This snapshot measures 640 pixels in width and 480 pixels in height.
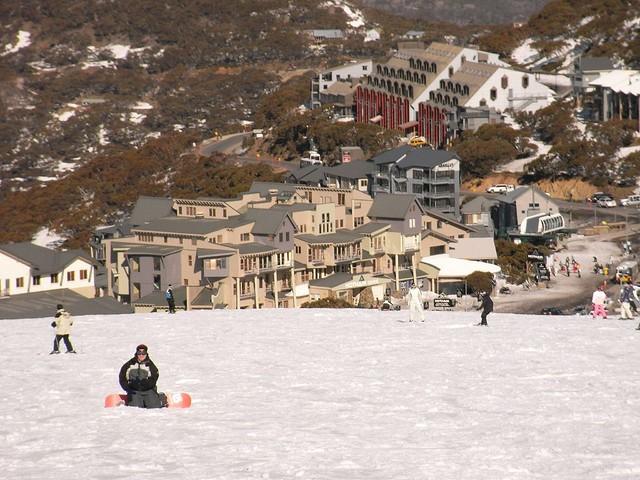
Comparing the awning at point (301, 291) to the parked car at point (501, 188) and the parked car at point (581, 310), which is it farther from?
the parked car at point (501, 188)

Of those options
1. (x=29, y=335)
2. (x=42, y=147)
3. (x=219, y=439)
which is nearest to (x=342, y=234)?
(x=29, y=335)

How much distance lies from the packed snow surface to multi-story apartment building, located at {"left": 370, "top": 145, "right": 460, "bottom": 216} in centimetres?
5337

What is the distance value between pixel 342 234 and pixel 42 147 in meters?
123

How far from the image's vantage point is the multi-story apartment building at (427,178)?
87.5 m

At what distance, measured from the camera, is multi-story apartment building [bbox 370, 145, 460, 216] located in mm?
87500

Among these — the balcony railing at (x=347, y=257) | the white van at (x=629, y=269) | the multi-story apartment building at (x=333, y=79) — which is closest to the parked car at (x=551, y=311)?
the white van at (x=629, y=269)

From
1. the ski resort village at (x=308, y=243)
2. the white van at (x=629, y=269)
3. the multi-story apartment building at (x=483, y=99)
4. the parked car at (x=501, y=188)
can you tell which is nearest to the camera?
the ski resort village at (x=308, y=243)

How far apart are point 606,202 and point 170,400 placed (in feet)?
231

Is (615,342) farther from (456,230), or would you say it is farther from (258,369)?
(456,230)

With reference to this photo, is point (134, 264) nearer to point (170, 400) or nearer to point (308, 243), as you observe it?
point (308, 243)

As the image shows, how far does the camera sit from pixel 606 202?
90688 millimetres

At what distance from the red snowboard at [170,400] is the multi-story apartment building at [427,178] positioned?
63.0 meters

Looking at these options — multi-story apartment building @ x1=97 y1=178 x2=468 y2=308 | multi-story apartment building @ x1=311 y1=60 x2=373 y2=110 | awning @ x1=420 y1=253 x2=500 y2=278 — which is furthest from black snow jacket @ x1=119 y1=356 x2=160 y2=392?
multi-story apartment building @ x1=311 y1=60 x2=373 y2=110

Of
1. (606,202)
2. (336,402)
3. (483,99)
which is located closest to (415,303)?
(336,402)
